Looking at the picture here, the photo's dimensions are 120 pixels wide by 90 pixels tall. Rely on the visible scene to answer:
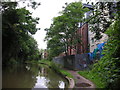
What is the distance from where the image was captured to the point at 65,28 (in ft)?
63.5

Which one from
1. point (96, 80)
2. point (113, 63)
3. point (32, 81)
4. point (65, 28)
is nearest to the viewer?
point (113, 63)

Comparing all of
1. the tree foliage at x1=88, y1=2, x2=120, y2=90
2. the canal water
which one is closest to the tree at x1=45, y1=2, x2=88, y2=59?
the canal water

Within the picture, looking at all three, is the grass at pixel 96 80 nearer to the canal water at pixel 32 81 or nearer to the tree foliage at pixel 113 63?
the tree foliage at pixel 113 63

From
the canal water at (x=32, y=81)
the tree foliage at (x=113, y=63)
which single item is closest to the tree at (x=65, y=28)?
the canal water at (x=32, y=81)

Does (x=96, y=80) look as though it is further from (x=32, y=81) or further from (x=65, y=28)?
(x=65, y=28)

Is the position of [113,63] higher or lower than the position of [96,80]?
higher

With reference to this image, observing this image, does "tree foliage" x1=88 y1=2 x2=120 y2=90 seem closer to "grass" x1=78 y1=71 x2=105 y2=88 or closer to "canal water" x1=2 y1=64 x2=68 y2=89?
"grass" x1=78 y1=71 x2=105 y2=88

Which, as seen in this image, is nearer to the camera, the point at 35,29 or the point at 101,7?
the point at 101,7

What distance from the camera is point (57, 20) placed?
1930 cm

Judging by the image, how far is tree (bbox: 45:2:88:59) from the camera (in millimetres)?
18062

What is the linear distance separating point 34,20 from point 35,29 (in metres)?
1.34

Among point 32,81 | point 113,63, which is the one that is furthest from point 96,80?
point 32,81

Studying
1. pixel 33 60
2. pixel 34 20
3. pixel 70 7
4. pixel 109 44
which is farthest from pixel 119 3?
pixel 33 60

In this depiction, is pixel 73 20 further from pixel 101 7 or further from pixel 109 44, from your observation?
pixel 101 7
